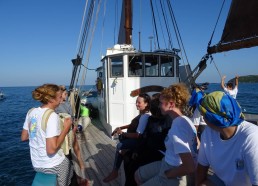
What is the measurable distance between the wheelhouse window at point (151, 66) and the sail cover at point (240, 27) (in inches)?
163

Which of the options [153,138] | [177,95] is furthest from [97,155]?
[177,95]

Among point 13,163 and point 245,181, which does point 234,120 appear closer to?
point 245,181

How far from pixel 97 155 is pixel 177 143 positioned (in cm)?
428

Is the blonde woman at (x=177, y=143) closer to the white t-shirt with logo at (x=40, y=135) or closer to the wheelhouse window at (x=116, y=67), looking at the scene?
the white t-shirt with logo at (x=40, y=135)

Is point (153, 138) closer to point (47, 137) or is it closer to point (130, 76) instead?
point (47, 137)

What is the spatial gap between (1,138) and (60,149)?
545 inches

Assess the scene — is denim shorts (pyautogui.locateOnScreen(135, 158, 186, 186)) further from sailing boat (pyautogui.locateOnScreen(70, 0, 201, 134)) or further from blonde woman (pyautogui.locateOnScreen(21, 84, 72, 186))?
sailing boat (pyautogui.locateOnScreen(70, 0, 201, 134))

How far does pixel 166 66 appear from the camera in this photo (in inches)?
352

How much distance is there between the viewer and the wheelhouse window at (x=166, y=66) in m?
8.80

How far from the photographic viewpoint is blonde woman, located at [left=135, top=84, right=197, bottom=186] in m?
2.28

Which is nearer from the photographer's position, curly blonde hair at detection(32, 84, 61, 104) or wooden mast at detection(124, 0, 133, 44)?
Result: curly blonde hair at detection(32, 84, 61, 104)

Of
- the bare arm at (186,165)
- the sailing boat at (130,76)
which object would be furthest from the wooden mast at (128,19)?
the bare arm at (186,165)

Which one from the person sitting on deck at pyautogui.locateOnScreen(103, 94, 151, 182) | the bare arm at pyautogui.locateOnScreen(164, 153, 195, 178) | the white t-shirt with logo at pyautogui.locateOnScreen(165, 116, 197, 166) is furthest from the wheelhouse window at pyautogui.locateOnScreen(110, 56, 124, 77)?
the bare arm at pyautogui.locateOnScreen(164, 153, 195, 178)

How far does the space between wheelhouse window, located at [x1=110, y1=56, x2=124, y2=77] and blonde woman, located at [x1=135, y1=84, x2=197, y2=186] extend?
5.83 m
